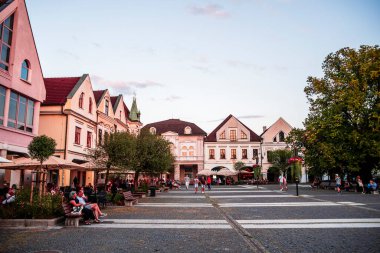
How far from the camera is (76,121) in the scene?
2702 centimetres

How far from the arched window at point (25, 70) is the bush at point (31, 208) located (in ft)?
39.0

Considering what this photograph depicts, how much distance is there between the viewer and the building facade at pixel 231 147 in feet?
190

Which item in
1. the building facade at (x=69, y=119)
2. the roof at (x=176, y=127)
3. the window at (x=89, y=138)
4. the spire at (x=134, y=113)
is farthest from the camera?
the roof at (x=176, y=127)

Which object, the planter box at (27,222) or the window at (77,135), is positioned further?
the window at (77,135)

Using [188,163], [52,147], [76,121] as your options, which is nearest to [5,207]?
[52,147]

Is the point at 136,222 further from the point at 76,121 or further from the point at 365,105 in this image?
the point at 365,105

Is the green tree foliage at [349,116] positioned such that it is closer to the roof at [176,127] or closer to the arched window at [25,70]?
the arched window at [25,70]

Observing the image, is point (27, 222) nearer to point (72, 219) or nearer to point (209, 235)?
point (72, 219)

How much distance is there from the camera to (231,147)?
5862cm

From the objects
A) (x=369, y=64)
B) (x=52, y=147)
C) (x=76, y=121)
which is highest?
(x=369, y=64)

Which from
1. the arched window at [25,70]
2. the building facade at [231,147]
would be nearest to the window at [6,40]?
the arched window at [25,70]

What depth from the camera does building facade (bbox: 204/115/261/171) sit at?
57.9 metres

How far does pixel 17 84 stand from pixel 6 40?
107 inches

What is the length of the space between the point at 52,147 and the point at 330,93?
27563 mm
